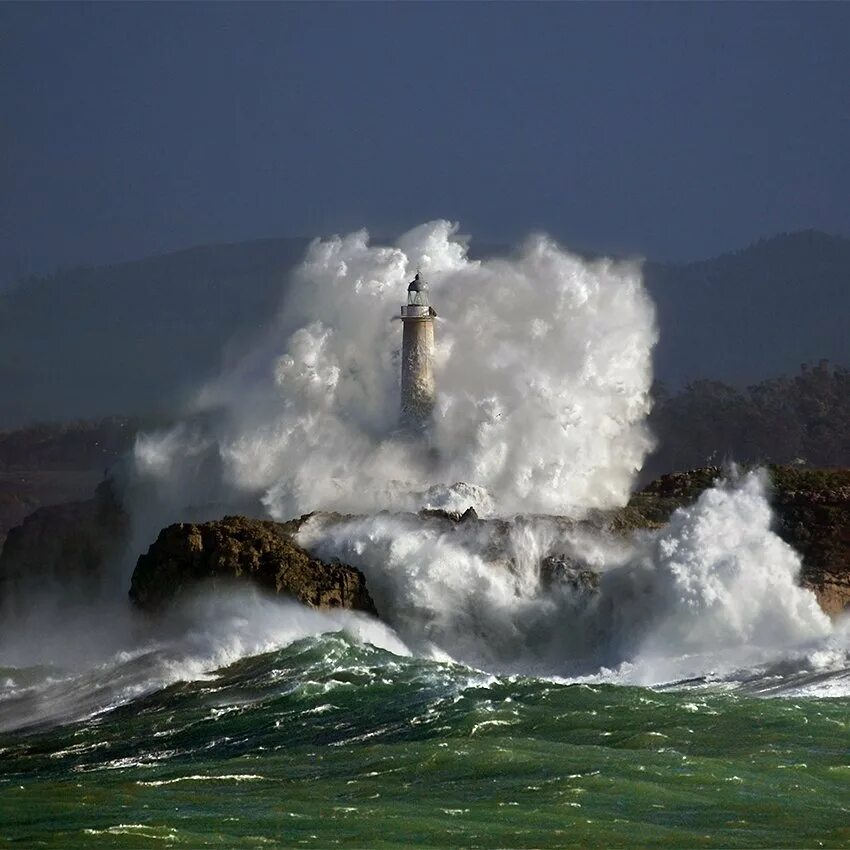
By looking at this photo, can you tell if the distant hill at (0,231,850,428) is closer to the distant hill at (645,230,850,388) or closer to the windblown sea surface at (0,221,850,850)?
the distant hill at (645,230,850,388)

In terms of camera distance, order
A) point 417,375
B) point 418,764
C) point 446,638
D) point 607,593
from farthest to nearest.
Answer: point 417,375 < point 446,638 < point 607,593 < point 418,764

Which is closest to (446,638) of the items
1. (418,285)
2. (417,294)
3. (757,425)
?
(417,294)

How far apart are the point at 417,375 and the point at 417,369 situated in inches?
6.5

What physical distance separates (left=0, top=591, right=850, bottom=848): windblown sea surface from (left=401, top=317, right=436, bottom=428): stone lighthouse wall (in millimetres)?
11959

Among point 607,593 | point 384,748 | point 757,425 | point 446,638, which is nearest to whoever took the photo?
point 384,748

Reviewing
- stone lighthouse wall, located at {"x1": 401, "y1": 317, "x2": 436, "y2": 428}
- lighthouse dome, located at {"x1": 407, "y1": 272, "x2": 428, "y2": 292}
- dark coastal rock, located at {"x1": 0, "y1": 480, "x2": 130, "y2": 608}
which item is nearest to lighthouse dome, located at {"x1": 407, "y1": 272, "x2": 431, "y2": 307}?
lighthouse dome, located at {"x1": 407, "y1": 272, "x2": 428, "y2": 292}

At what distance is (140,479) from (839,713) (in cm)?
2852

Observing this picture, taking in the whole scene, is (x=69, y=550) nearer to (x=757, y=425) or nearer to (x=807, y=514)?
(x=807, y=514)

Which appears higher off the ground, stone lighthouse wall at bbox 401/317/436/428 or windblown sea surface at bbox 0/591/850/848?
stone lighthouse wall at bbox 401/317/436/428

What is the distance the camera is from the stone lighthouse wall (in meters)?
53.1

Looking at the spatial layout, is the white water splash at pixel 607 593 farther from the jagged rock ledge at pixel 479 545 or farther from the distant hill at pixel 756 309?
the distant hill at pixel 756 309

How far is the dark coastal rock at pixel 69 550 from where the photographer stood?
55.5 metres

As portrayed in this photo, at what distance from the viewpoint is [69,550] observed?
5681 cm

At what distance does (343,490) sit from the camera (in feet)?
169
